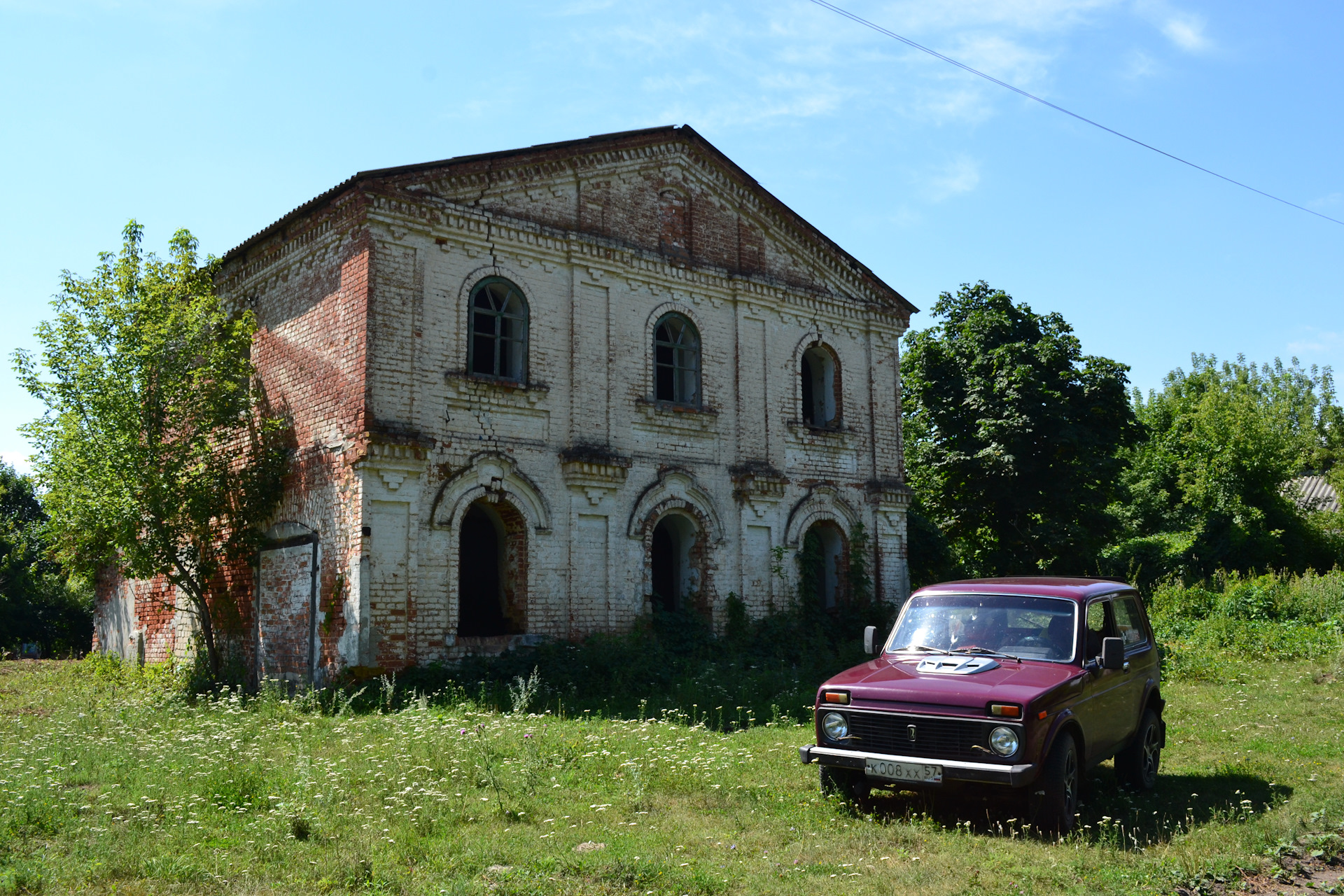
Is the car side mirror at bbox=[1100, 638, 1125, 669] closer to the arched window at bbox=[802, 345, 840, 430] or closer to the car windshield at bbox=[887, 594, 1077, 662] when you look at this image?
the car windshield at bbox=[887, 594, 1077, 662]

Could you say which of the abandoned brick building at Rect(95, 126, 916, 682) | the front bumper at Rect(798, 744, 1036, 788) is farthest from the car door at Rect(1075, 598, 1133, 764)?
the abandoned brick building at Rect(95, 126, 916, 682)

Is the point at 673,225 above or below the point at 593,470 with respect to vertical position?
above

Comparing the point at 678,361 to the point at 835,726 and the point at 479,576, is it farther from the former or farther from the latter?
the point at 835,726

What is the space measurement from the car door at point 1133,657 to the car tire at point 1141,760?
151 mm

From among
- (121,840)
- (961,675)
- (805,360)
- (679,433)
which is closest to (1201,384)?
(805,360)

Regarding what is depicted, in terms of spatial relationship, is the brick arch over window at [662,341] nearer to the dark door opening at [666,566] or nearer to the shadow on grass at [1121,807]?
the dark door opening at [666,566]

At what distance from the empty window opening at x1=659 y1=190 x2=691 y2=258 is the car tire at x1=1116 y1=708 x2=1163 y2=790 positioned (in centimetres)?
1111

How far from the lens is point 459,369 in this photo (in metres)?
14.4

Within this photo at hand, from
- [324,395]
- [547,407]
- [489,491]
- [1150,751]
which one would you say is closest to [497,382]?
[547,407]

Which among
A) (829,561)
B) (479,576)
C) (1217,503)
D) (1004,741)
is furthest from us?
(1217,503)

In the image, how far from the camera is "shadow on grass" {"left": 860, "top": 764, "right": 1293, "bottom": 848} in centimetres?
702

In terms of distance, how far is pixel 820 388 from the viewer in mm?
19734

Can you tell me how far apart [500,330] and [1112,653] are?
33.5 ft

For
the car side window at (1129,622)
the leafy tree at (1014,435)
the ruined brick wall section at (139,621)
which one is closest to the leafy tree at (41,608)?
the ruined brick wall section at (139,621)
